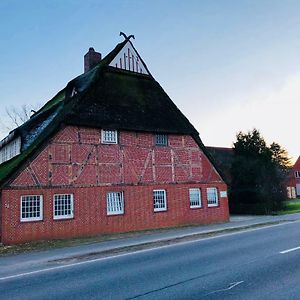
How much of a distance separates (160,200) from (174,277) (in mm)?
14257

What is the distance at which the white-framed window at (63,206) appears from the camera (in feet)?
58.3

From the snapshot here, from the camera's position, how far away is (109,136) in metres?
20.5

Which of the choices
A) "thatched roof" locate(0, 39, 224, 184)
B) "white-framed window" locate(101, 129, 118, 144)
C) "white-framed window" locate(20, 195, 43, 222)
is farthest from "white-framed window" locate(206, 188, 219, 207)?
"white-framed window" locate(20, 195, 43, 222)

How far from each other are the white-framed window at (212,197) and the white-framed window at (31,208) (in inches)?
471

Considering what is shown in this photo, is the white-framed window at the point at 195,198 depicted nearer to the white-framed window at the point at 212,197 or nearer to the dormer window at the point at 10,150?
the white-framed window at the point at 212,197

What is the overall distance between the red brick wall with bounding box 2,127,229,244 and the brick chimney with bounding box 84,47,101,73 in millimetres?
10430

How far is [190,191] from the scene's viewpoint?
23.3m

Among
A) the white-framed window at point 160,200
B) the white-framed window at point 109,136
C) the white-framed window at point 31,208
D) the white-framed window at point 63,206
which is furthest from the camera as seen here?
the white-framed window at point 160,200

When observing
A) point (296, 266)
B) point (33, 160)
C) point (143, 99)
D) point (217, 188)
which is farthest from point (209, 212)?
point (296, 266)

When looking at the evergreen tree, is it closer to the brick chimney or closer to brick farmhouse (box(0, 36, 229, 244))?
brick farmhouse (box(0, 36, 229, 244))

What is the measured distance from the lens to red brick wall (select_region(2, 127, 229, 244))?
55.8 ft

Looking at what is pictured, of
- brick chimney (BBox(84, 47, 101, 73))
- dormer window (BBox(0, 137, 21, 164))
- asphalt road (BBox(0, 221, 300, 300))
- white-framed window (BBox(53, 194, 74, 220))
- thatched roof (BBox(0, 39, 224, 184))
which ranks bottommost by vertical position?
asphalt road (BBox(0, 221, 300, 300))

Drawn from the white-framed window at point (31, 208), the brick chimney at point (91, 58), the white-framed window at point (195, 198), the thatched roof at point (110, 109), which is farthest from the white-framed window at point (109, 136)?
the brick chimney at point (91, 58)

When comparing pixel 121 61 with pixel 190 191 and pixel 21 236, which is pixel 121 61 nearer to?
pixel 190 191
